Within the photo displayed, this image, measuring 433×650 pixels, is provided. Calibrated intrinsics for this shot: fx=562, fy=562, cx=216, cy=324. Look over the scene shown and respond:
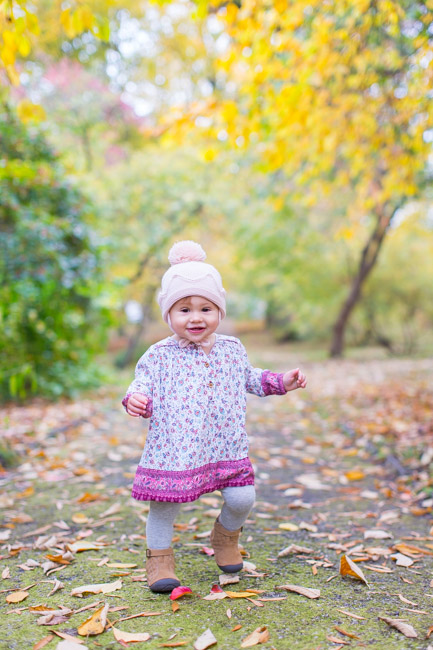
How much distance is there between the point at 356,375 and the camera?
10.3 meters

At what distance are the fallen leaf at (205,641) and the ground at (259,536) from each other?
3 centimetres

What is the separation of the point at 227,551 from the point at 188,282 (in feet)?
3.87

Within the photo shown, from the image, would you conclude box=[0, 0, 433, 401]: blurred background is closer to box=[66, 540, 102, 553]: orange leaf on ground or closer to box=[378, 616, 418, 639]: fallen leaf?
box=[66, 540, 102, 553]: orange leaf on ground

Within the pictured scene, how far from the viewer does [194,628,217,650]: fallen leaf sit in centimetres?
184

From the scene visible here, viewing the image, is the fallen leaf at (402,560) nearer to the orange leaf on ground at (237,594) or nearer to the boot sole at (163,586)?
the orange leaf on ground at (237,594)

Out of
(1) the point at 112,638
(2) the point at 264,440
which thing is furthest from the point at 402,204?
(1) the point at 112,638

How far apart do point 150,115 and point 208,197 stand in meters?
5.71

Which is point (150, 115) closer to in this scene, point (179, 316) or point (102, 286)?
point (102, 286)

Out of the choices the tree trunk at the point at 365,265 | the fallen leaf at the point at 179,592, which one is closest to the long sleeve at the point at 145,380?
the fallen leaf at the point at 179,592

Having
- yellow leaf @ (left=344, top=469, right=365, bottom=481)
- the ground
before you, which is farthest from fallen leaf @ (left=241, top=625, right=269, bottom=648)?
yellow leaf @ (left=344, top=469, right=365, bottom=481)

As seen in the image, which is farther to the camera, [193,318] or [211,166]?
[211,166]

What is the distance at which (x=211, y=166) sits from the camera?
507 inches

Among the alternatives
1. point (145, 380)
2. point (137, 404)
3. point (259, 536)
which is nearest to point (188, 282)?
point (145, 380)

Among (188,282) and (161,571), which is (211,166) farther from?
(161,571)
